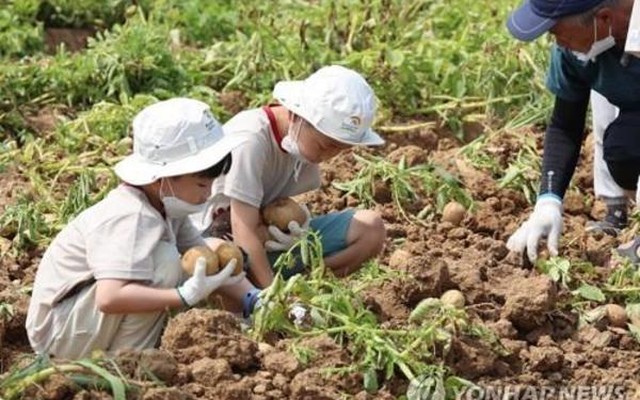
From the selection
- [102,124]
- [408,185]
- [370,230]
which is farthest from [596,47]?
[102,124]

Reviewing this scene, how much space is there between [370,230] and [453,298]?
480 millimetres

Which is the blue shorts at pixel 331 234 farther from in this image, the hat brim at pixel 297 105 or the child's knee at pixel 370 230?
the hat brim at pixel 297 105

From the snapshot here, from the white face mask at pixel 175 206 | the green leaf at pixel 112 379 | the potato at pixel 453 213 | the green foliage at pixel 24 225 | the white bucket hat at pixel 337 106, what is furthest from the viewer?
the potato at pixel 453 213

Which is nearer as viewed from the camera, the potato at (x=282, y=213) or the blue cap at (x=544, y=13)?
the blue cap at (x=544, y=13)

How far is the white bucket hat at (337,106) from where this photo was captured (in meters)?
4.41

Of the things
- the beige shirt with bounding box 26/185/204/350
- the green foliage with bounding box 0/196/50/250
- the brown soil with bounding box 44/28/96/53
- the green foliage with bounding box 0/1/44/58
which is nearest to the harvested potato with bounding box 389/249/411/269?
the beige shirt with bounding box 26/185/204/350

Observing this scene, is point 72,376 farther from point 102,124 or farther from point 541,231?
point 102,124

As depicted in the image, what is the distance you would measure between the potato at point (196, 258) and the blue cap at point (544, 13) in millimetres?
1099

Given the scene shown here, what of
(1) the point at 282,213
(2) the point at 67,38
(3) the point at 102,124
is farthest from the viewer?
(2) the point at 67,38

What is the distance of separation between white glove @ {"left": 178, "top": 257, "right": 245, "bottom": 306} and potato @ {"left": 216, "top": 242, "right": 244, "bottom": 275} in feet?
0.32

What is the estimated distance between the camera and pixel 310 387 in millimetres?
3773

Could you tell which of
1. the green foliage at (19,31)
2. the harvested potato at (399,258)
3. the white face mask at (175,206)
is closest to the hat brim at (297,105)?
the harvested potato at (399,258)

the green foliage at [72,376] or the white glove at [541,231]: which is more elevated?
the green foliage at [72,376]

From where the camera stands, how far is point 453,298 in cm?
433
